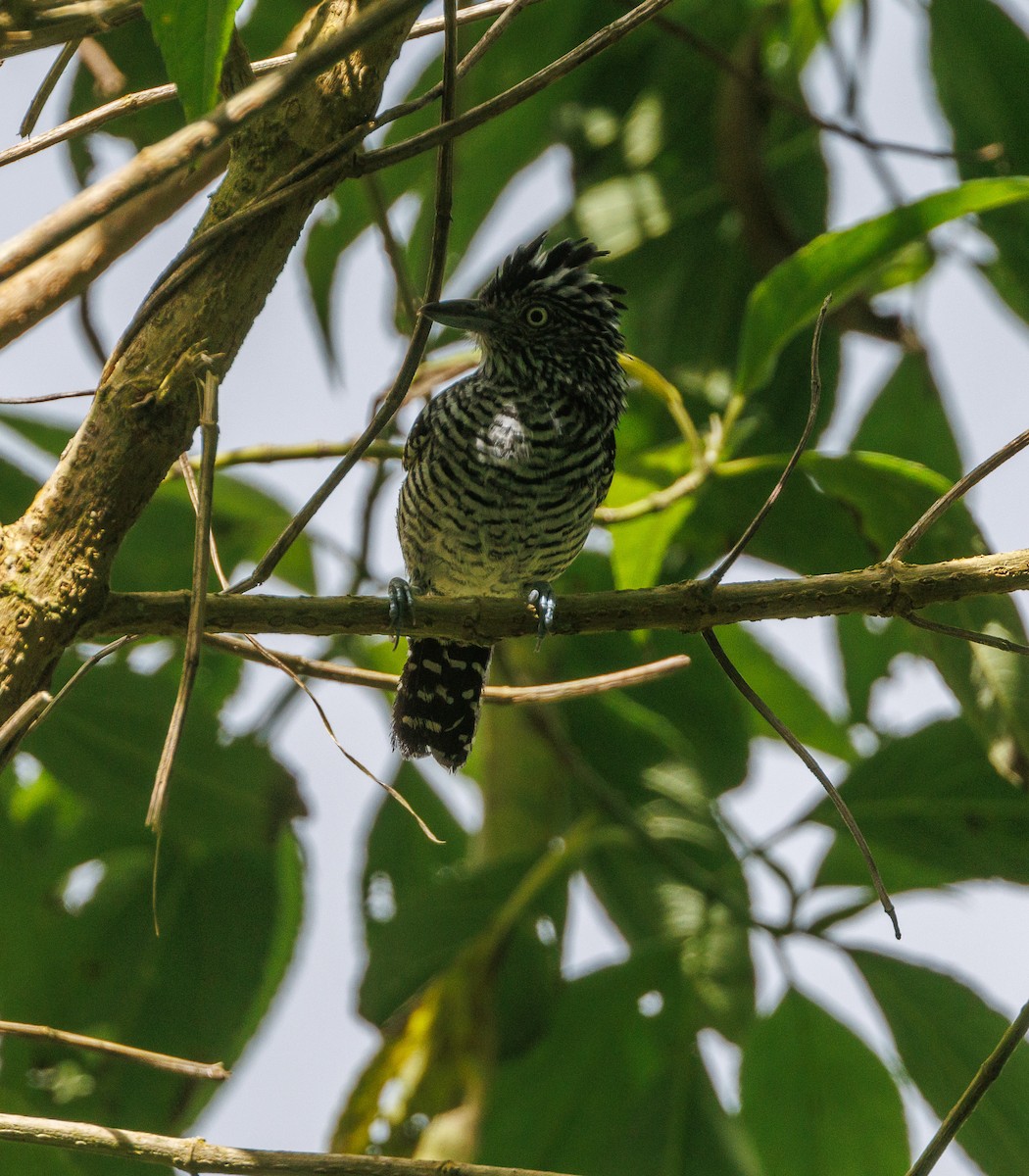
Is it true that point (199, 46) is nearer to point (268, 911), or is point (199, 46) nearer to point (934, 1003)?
point (268, 911)

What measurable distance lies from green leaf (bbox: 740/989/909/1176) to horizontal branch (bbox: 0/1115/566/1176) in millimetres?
1953

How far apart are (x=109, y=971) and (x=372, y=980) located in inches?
26.7

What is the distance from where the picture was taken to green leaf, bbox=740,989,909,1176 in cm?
327

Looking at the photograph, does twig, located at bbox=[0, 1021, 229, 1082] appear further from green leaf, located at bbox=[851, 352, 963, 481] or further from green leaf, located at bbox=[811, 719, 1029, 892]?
green leaf, located at bbox=[851, 352, 963, 481]

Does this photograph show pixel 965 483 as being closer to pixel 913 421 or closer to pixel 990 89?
pixel 990 89

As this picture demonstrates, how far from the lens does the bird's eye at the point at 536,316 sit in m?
3.68

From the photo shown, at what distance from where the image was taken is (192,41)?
138 cm

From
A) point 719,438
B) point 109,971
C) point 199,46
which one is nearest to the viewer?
point 199,46

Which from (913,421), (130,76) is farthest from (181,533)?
(913,421)

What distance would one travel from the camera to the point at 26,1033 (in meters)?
1.62

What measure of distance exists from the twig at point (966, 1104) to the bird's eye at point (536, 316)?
254 cm

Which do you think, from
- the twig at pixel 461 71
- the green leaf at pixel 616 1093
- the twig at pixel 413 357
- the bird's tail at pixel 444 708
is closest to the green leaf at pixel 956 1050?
the green leaf at pixel 616 1093

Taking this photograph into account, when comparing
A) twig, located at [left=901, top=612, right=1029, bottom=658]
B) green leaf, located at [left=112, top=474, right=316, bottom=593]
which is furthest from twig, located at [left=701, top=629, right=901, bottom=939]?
green leaf, located at [left=112, top=474, right=316, bottom=593]

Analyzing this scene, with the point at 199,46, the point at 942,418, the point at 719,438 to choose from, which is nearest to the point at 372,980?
the point at 719,438
